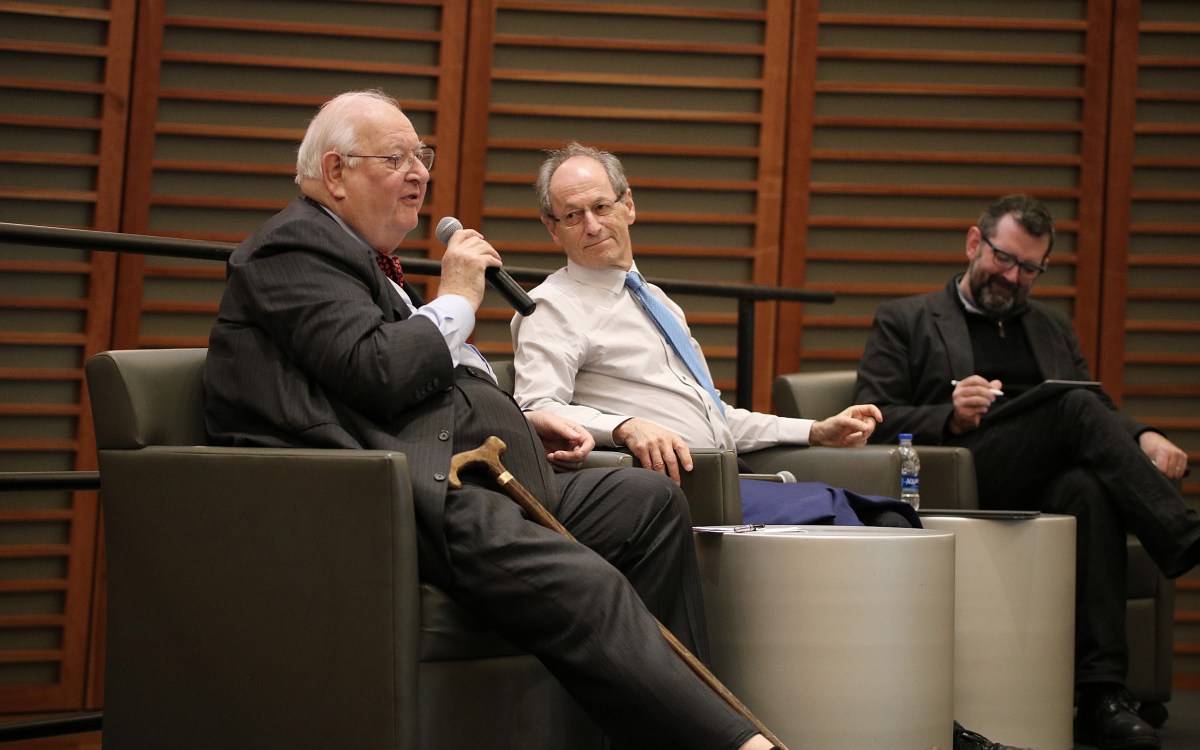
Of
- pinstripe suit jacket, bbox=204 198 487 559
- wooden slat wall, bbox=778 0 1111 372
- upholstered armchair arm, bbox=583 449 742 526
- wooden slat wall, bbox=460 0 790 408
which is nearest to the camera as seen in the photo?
pinstripe suit jacket, bbox=204 198 487 559

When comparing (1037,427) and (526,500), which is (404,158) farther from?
(1037,427)

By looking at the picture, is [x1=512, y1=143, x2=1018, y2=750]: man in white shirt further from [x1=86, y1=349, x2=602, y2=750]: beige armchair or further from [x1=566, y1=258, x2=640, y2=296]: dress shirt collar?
[x1=86, y1=349, x2=602, y2=750]: beige armchair

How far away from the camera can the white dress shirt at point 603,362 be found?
2672 mm

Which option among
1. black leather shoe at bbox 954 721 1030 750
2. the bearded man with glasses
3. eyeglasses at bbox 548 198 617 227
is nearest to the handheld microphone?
eyeglasses at bbox 548 198 617 227

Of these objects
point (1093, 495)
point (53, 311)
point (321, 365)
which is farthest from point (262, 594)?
point (53, 311)

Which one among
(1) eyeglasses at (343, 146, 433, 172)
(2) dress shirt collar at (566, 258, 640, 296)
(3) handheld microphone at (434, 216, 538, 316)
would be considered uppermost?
(1) eyeglasses at (343, 146, 433, 172)

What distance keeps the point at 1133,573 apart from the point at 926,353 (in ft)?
2.59

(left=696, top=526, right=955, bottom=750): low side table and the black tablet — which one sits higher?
the black tablet

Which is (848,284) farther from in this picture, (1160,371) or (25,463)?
(25,463)

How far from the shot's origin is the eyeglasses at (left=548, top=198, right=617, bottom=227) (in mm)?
2863

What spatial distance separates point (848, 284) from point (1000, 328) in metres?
0.75

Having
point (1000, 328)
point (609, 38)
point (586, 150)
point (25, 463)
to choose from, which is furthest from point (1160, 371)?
point (25, 463)

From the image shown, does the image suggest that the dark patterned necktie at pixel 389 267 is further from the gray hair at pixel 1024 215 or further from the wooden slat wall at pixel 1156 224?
the wooden slat wall at pixel 1156 224

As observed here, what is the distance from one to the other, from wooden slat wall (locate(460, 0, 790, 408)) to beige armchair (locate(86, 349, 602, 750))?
2256 mm
